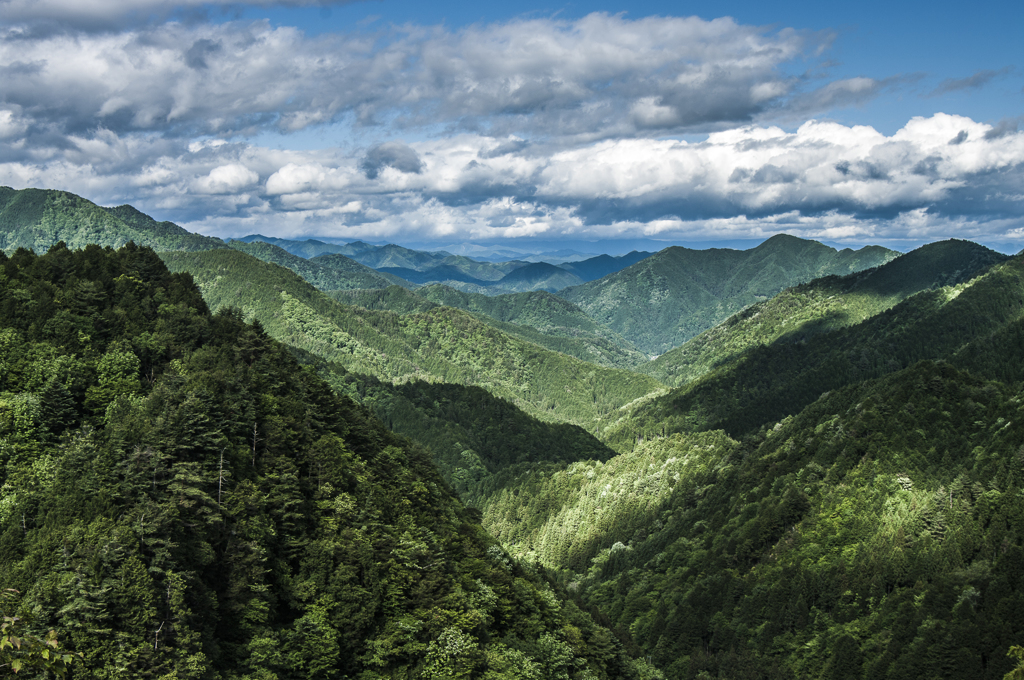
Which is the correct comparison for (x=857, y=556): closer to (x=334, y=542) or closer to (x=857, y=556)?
(x=857, y=556)

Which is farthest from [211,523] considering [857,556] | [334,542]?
[857,556]

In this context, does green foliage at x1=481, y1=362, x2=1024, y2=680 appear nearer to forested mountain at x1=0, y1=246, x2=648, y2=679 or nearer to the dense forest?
the dense forest

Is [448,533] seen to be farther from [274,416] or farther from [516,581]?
[274,416]

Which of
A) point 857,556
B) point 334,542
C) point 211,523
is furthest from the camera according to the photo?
point 857,556

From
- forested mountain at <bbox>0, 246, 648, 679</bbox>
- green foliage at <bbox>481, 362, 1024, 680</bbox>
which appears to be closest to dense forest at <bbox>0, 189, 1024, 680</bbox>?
forested mountain at <bbox>0, 246, 648, 679</bbox>

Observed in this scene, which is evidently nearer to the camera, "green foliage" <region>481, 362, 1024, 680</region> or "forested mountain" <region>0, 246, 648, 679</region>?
"forested mountain" <region>0, 246, 648, 679</region>

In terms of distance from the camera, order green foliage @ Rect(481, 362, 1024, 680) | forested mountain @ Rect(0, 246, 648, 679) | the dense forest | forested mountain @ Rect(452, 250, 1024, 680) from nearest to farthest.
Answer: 1. forested mountain @ Rect(0, 246, 648, 679)
2. the dense forest
3. forested mountain @ Rect(452, 250, 1024, 680)
4. green foliage @ Rect(481, 362, 1024, 680)

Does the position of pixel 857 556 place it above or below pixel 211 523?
below

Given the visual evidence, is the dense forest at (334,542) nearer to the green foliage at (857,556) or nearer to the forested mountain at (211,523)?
the forested mountain at (211,523)

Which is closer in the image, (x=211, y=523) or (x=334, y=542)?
(x=211, y=523)
